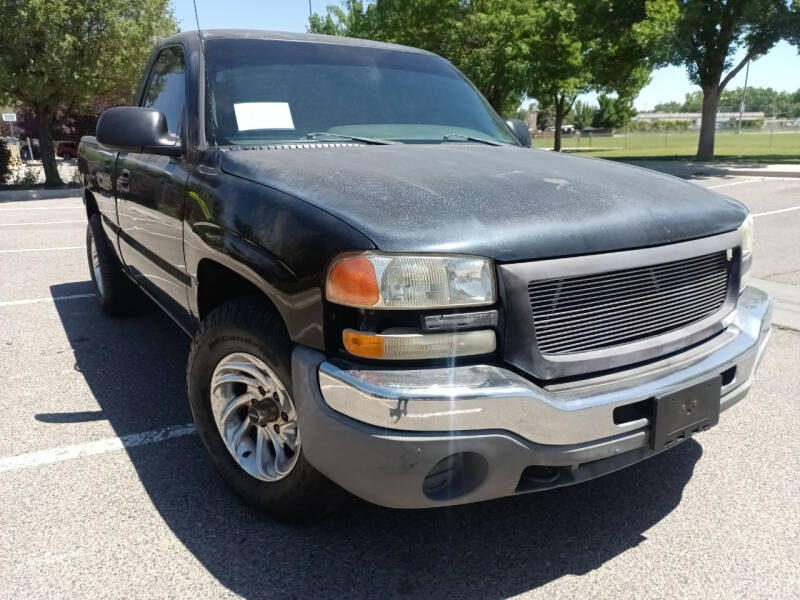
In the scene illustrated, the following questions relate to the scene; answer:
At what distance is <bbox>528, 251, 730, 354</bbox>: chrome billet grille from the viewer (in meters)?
1.96

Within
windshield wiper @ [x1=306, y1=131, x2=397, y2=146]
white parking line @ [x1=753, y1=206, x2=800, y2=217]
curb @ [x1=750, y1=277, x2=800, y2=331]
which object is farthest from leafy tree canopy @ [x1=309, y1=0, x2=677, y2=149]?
windshield wiper @ [x1=306, y1=131, x2=397, y2=146]

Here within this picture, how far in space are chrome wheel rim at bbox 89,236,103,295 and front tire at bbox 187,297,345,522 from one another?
9.75ft

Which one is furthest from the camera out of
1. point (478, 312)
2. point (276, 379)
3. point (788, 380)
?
point (788, 380)

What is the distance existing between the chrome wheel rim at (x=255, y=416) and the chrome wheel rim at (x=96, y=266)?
3.09 m

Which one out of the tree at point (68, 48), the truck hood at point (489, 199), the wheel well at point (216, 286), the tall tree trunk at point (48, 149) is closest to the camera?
the truck hood at point (489, 199)

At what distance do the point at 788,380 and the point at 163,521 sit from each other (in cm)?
349

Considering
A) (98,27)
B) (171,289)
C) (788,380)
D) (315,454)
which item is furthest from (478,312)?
(98,27)

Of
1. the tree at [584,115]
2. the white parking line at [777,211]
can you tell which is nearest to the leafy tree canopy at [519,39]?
the white parking line at [777,211]

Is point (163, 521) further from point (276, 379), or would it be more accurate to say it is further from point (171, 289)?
point (171, 289)

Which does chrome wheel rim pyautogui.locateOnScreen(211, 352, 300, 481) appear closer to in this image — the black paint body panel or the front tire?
the front tire

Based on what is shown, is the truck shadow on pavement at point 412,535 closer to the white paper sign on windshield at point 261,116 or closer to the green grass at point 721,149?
the white paper sign on windshield at point 261,116

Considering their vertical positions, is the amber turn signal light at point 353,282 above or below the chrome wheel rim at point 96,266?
above

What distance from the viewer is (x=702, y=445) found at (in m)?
3.07

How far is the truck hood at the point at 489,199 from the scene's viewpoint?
189 centimetres
